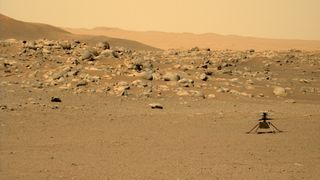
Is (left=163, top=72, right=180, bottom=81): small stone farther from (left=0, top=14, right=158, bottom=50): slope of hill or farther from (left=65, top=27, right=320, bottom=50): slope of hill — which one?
(left=65, top=27, right=320, bottom=50): slope of hill

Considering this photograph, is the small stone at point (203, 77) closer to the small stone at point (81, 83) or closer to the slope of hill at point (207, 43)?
the small stone at point (81, 83)

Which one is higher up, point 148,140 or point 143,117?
point 148,140

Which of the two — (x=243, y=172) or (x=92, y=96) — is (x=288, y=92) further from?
(x=243, y=172)

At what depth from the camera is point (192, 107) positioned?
1456 centimetres

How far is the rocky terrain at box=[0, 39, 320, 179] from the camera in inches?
308

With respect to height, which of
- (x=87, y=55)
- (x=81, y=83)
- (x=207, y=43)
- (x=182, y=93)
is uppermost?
(x=87, y=55)

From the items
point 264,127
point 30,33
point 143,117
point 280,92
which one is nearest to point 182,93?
point 280,92

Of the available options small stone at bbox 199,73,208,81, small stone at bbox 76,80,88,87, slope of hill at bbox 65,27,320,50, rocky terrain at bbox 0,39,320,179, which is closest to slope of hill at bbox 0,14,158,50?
rocky terrain at bbox 0,39,320,179

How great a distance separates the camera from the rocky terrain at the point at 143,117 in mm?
7828

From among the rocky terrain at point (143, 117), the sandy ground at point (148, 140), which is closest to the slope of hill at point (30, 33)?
the rocky terrain at point (143, 117)

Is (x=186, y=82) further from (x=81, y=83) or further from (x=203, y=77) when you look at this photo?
(x=81, y=83)

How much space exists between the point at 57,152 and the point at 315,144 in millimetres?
4570

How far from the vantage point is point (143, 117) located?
12.6 m

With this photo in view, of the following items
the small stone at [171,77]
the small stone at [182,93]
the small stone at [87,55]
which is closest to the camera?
the small stone at [182,93]
